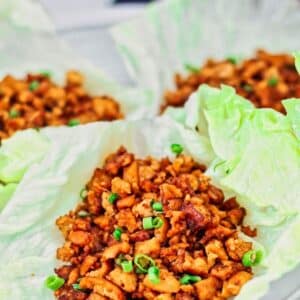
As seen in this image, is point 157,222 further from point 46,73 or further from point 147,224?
point 46,73

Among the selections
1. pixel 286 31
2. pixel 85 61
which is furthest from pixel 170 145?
pixel 286 31

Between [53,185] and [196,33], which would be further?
[196,33]

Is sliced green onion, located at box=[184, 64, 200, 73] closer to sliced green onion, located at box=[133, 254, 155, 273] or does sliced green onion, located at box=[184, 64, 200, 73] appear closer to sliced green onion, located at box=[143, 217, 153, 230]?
sliced green onion, located at box=[143, 217, 153, 230]

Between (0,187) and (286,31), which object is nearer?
(0,187)

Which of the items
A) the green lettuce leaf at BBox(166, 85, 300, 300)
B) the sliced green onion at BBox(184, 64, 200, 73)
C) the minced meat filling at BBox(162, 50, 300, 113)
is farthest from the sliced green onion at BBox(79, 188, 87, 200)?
the sliced green onion at BBox(184, 64, 200, 73)

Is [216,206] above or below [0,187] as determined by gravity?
below

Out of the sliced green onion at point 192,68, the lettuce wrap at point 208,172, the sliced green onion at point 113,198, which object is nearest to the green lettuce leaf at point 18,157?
the lettuce wrap at point 208,172

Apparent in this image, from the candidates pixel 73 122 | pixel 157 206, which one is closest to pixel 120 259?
pixel 157 206

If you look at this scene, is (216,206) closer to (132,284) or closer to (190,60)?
(132,284)
